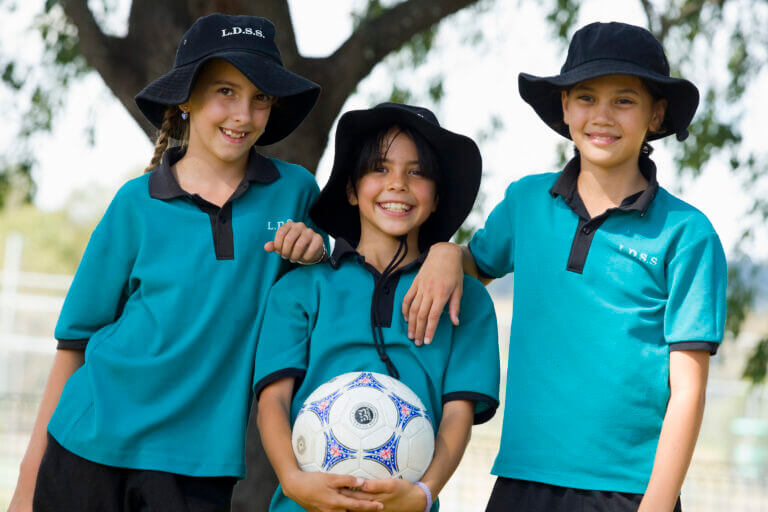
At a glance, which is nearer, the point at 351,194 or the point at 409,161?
the point at 409,161

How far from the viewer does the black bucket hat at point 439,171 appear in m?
3.37

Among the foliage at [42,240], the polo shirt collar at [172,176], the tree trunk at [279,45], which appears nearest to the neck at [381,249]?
the polo shirt collar at [172,176]

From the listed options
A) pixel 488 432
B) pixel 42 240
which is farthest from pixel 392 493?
pixel 42 240

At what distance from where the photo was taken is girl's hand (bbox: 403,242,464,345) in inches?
121

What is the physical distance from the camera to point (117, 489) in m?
3.16

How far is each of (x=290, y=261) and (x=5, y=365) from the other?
1463cm

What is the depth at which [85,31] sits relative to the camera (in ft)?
17.7

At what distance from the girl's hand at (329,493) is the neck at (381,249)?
830 millimetres

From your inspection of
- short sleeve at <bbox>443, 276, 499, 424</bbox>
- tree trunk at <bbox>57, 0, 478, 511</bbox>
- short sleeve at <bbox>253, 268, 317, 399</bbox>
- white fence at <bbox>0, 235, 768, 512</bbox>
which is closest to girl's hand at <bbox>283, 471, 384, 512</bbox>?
short sleeve at <bbox>253, 268, 317, 399</bbox>

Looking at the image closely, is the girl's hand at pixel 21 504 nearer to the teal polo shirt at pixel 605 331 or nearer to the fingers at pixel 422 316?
the fingers at pixel 422 316

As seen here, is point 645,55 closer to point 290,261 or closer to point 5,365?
point 290,261

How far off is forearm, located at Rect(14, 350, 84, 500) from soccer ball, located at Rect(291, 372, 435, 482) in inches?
39.6

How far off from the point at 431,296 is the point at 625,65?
3.29 feet

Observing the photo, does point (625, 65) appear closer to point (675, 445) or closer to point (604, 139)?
point (604, 139)
